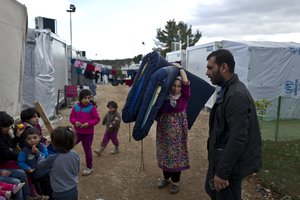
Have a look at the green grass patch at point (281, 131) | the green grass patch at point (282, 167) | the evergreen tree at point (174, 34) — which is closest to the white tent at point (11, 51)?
the green grass patch at point (282, 167)

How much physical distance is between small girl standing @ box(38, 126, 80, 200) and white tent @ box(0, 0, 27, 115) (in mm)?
965

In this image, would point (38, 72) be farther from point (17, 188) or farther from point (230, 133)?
point (230, 133)

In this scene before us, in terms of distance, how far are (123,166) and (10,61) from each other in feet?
9.02

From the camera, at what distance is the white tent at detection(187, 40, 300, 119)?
9594mm

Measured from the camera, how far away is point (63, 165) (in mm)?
2854

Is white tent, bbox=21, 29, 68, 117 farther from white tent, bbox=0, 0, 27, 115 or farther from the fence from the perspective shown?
the fence

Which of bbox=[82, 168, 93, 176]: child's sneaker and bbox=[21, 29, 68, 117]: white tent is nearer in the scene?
bbox=[82, 168, 93, 176]: child's sneaker

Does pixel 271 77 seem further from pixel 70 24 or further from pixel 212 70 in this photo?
pixel 70 24

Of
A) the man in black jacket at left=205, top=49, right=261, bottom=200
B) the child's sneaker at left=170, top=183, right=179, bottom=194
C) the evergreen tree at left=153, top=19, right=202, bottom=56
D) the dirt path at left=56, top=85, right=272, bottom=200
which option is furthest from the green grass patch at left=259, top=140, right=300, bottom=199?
the evergreen tree at left=153, top=19, right=202, bottom=56

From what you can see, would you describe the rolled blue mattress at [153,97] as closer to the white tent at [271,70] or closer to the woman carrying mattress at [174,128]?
the woman carrying mattress at [174,128]

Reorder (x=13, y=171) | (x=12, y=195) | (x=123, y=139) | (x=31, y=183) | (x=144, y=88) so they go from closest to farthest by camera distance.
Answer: (x=12, y=195), (x=13, y=171), (x=31, y=183), (x=144, y=88), (x=123, y=139)

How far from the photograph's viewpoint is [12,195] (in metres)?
2.86

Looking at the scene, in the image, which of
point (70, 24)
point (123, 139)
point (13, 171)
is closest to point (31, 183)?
point (13, 171)

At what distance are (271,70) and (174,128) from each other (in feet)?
23.2
